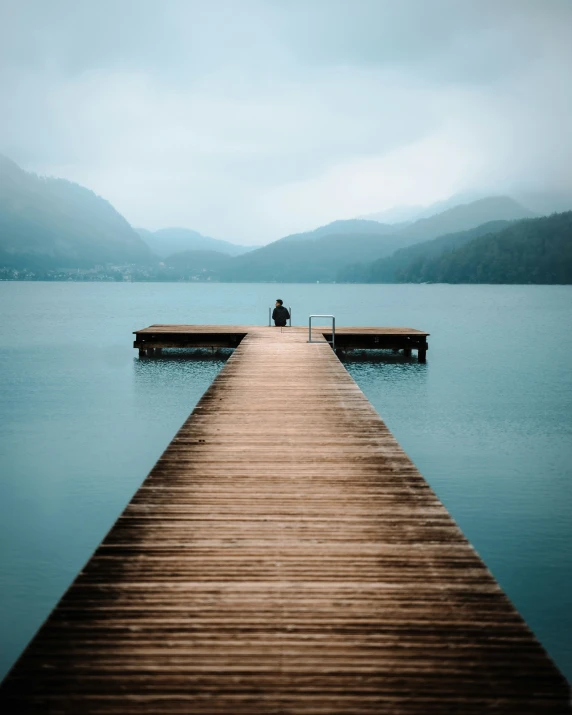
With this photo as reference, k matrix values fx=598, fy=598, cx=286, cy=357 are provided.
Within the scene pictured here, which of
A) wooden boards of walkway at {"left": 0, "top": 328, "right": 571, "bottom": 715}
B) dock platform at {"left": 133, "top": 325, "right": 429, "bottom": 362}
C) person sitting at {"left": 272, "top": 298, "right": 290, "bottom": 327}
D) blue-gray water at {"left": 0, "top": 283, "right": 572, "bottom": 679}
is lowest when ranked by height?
blue-gray water at {"left": 0, "top": 283, "right": 572, "bottom": 679}

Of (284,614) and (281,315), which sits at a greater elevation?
(281,315)

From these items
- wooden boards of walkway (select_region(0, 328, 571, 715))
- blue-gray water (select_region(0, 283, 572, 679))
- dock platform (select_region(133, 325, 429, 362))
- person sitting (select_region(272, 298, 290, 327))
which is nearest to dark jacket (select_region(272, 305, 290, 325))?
person sitting (select_region(272, 298, 290, 327))

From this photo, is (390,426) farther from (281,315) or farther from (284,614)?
(284,614)

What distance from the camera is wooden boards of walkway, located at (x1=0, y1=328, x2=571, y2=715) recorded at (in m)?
3.13

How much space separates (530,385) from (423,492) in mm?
20493

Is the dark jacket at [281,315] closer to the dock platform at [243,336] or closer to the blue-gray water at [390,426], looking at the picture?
the dock platform at [243,336]

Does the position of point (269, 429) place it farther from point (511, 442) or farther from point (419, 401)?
point (419, 401)

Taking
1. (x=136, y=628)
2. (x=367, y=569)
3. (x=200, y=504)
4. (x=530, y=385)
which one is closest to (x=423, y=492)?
(x=367, y=569)

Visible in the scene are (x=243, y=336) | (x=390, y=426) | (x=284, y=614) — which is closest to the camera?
(x=284, y=614)

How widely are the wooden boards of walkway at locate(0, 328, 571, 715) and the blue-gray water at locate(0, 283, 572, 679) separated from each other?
2.85 m

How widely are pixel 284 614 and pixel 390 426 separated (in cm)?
1307

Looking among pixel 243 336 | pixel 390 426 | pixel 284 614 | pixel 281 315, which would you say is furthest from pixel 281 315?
pixel 284 614

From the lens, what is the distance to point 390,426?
16547mm

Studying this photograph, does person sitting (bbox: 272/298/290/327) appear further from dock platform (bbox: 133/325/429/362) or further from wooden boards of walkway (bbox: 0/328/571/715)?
wooden boards of walkway (bbox: 0/328/571/715)
